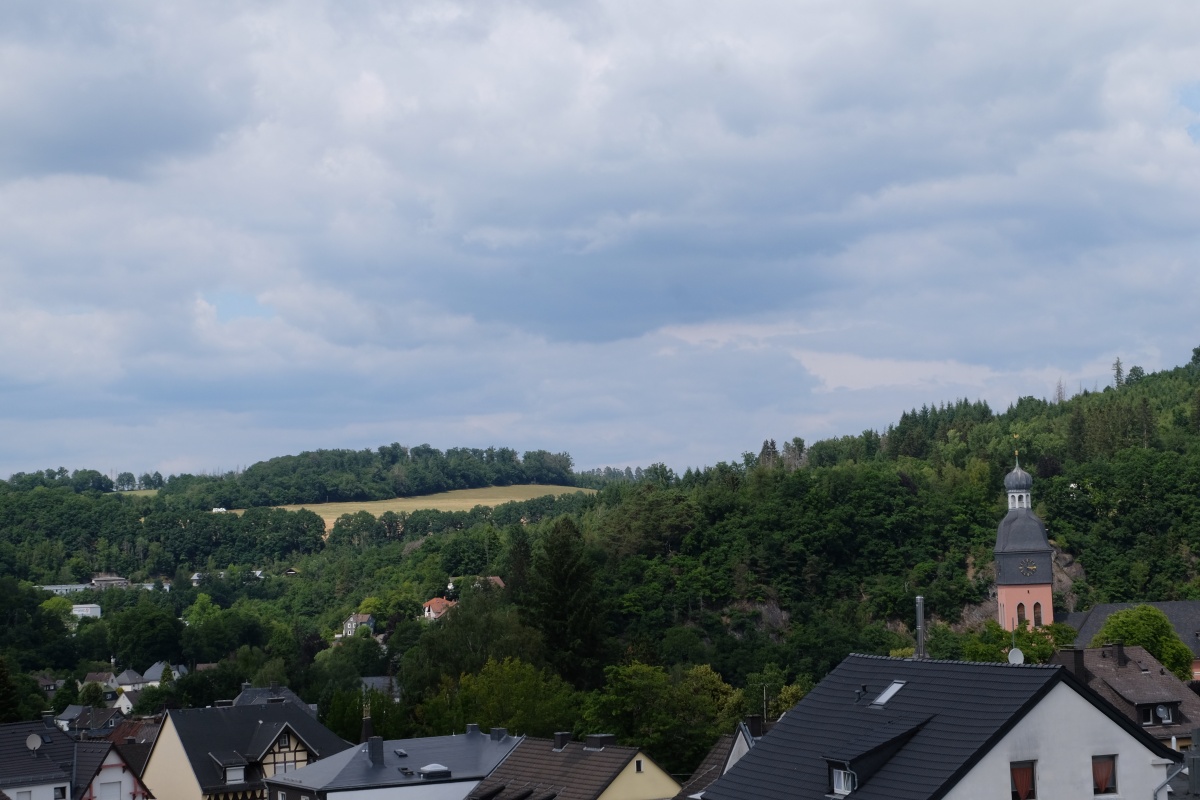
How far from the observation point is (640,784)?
4516 cm

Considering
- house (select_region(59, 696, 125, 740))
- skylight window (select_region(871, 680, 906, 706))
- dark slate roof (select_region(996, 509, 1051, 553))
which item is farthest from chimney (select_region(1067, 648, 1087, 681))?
dark slate roof (select_region(996, 509, 1051, 553))

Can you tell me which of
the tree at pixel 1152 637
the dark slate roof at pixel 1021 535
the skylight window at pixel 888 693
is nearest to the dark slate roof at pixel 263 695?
the tree at pixel 1152 637

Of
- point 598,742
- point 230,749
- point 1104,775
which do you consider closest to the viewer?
point 1104,775

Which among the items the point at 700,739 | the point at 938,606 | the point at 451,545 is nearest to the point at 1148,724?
the point at 700,739

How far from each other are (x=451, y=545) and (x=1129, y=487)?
231ft

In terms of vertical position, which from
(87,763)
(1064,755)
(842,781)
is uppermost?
(1064,755)

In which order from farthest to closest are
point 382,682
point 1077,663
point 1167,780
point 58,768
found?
point 382,682 → point 58,768 → point 1077,663 → point 1167,780

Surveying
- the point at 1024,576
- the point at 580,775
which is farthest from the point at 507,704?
the point at 1024,576

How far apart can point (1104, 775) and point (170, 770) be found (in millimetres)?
46124

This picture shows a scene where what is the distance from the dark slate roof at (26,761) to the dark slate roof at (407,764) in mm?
7175

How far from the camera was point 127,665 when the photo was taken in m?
156

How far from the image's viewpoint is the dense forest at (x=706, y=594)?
251ft

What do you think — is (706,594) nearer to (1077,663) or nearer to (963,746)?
(1077,663)

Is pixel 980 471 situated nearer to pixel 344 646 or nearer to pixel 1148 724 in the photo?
pixel 344 646
